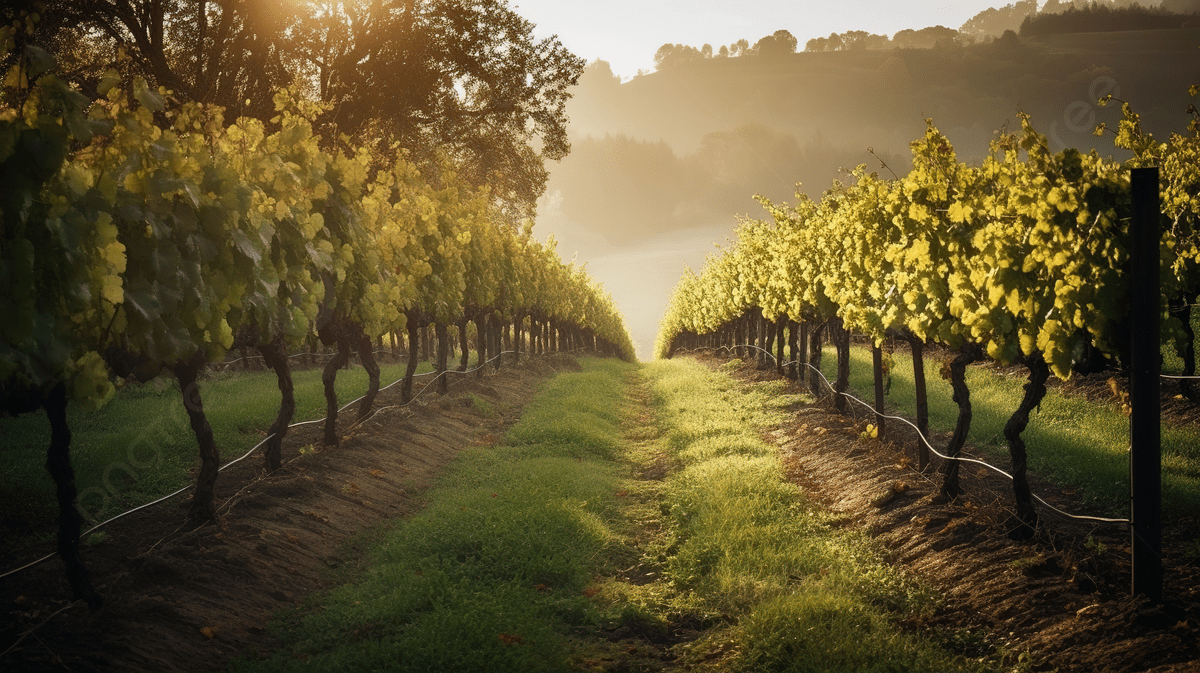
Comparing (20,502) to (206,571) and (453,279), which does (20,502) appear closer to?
(206,571)

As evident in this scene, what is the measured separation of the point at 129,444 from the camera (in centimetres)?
1034

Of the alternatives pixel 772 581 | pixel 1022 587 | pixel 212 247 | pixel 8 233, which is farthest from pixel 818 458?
pixel 8 233

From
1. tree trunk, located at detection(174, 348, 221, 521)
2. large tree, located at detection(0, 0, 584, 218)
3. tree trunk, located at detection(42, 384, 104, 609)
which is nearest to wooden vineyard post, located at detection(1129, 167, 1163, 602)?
tree trunk, located at detection(42, 384, 104, 609)

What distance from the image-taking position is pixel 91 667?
449 cm

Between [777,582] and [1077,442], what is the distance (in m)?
6.78

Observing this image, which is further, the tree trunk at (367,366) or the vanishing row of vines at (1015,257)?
the tree trunk at (367,366)

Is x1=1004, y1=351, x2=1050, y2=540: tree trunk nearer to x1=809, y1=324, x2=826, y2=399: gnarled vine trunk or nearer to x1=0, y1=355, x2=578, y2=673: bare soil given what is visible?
x1=0, y1=355, x2=578, y2=673: bare soil

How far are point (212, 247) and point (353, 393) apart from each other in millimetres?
9891

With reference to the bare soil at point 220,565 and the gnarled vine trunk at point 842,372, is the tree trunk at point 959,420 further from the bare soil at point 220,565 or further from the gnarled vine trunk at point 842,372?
the bare soil at point 220,565

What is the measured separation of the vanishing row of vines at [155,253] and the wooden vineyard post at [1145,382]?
7.00 m

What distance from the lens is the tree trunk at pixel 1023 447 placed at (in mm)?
6234

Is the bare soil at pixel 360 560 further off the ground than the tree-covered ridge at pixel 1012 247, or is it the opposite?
the tree-covered ridge at pixel 1012 247

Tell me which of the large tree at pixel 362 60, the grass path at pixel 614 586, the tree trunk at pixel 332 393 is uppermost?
the large tree at pixel 362 60

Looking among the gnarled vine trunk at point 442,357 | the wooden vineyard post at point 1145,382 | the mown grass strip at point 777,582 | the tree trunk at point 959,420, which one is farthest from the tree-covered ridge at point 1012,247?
the gnarled vine trunk at point 442,357
